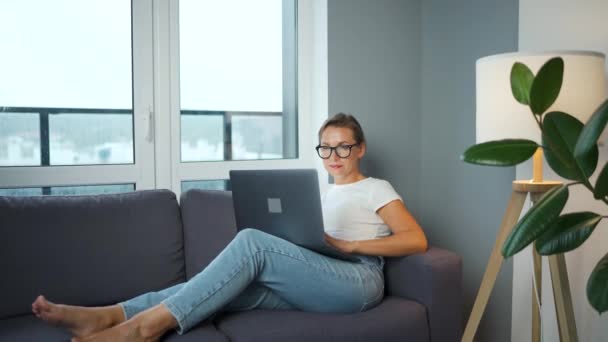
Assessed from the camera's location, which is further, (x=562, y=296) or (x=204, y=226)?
(x=204, y=226)

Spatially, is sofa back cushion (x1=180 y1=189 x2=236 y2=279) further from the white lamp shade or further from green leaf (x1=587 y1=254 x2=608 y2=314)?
green leaf (x1=587 y1=254 x2=608 y2=314)

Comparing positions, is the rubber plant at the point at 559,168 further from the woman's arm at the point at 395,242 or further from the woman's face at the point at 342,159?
the woman's face at the point at 342,159

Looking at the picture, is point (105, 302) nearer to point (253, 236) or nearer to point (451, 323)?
point (253, 236)

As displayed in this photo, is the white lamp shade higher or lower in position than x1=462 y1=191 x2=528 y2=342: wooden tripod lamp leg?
higher

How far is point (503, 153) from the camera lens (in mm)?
1473

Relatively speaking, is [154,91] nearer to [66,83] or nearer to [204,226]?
[66,83]

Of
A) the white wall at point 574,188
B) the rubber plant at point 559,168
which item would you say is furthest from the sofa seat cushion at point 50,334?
the white wall at point 574,188

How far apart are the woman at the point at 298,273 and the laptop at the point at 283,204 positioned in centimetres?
5

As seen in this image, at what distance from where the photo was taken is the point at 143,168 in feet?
8.54

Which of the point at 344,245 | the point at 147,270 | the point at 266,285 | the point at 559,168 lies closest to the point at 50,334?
the point at 147,270

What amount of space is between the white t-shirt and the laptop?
0.21 meters

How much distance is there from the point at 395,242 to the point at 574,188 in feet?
2.44

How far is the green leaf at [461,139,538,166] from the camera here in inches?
57.4

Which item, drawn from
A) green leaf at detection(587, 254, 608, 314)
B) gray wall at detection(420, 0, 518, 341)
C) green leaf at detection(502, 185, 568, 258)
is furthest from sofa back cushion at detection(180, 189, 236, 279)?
green leaf at detection(587, 254, 608, 314)
